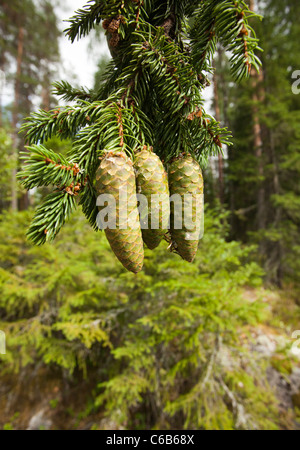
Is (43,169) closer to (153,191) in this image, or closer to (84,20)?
(153,191)

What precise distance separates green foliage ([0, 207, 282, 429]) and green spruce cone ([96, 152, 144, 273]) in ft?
6.83

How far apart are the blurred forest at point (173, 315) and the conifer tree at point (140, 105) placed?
20 cm

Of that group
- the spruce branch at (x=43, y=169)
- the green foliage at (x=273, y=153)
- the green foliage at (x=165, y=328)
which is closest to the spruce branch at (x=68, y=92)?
the spruce branch at (x=43, y=169)

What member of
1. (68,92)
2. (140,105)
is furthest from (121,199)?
(68,92)

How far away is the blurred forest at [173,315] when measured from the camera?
2625 millimetres

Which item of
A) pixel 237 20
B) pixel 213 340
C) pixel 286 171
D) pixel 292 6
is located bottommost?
pixel 213 340

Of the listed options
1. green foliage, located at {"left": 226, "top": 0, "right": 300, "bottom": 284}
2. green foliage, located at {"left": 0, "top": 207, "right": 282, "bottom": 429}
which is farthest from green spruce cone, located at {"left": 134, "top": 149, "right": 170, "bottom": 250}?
green foliage, located at {"left": 226, "top": 0, "right": 300, "bottom": 284}

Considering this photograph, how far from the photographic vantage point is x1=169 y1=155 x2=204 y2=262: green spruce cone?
1.55 feet

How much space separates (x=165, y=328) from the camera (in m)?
2.61

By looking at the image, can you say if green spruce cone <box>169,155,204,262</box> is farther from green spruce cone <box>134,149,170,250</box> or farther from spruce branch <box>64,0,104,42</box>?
spruce branch <box>64,0,104,42</box>

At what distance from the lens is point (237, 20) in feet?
1.34
